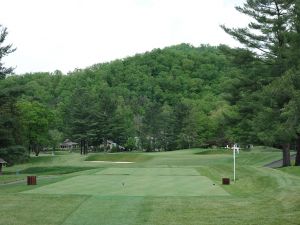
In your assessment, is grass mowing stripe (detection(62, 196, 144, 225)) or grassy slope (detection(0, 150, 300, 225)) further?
grassy slope (detection(0, 150, 300, 225))

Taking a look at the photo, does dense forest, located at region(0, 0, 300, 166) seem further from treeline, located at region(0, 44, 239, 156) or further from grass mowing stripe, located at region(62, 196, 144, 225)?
grass mowing stripe, located at region(62, 196, 144, 225)

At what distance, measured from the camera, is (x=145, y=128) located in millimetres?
109438

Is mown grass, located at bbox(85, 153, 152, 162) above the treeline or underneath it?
underneath

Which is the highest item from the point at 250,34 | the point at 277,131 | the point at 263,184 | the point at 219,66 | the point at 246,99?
the point at 219,66

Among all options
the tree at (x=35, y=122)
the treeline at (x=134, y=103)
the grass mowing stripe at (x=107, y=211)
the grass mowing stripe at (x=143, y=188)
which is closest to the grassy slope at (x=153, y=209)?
the grass mowing stripe at (x=107, y=211)

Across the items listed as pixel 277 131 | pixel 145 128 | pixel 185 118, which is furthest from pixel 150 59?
pixel 277 131

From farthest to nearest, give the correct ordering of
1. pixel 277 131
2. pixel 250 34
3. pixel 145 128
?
pixel 145 128 → pixel 250 34 → pixel 277 131

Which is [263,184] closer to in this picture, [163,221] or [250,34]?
[163,221]

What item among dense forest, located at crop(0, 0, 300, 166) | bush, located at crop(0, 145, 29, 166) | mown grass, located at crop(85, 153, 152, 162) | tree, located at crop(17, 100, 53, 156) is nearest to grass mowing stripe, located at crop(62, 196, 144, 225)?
dense forest, located at crop(0, 0, 300, 166)

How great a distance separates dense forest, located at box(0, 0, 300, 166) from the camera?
3675cm

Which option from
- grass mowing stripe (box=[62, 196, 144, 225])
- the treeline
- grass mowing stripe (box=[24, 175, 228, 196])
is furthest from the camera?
the treeline

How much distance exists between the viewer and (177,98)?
5527 inches

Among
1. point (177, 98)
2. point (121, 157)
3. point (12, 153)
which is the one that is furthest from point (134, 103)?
point (12, 153)

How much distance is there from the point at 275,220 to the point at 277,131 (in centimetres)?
2084
